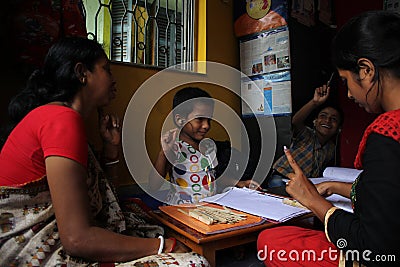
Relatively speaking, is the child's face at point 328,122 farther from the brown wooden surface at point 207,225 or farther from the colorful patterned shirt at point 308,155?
the brown wooden surface at point 207,225

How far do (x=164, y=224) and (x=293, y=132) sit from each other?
4.79 feet

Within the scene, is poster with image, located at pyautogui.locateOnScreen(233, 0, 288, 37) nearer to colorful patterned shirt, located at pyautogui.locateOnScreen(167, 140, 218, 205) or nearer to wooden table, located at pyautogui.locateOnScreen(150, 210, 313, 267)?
colorful patterned shirt, located at pyautogui.locateOnScreen(167, 140, 218, 205)

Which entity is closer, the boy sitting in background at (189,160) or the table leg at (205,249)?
the table leg at (205,249)

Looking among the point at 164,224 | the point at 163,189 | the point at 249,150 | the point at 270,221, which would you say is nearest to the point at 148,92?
the point at 163,189

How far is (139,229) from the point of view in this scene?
3.38 ft

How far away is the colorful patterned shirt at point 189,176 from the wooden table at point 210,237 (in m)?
0.56

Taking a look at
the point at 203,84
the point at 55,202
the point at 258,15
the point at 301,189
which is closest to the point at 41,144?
the point at 55,202

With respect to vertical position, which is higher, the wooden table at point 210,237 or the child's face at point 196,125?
the child's face at point 196,125

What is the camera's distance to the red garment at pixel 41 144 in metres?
0.74

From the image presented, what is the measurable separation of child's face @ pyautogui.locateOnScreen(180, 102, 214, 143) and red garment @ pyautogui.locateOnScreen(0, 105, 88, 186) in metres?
0.85

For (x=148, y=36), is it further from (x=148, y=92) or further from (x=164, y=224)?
(x=164, y=224)

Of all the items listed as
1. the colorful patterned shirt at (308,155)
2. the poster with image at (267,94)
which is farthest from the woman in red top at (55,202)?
the poster with image at (267,94)

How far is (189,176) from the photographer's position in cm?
156

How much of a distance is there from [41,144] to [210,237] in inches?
20.0
